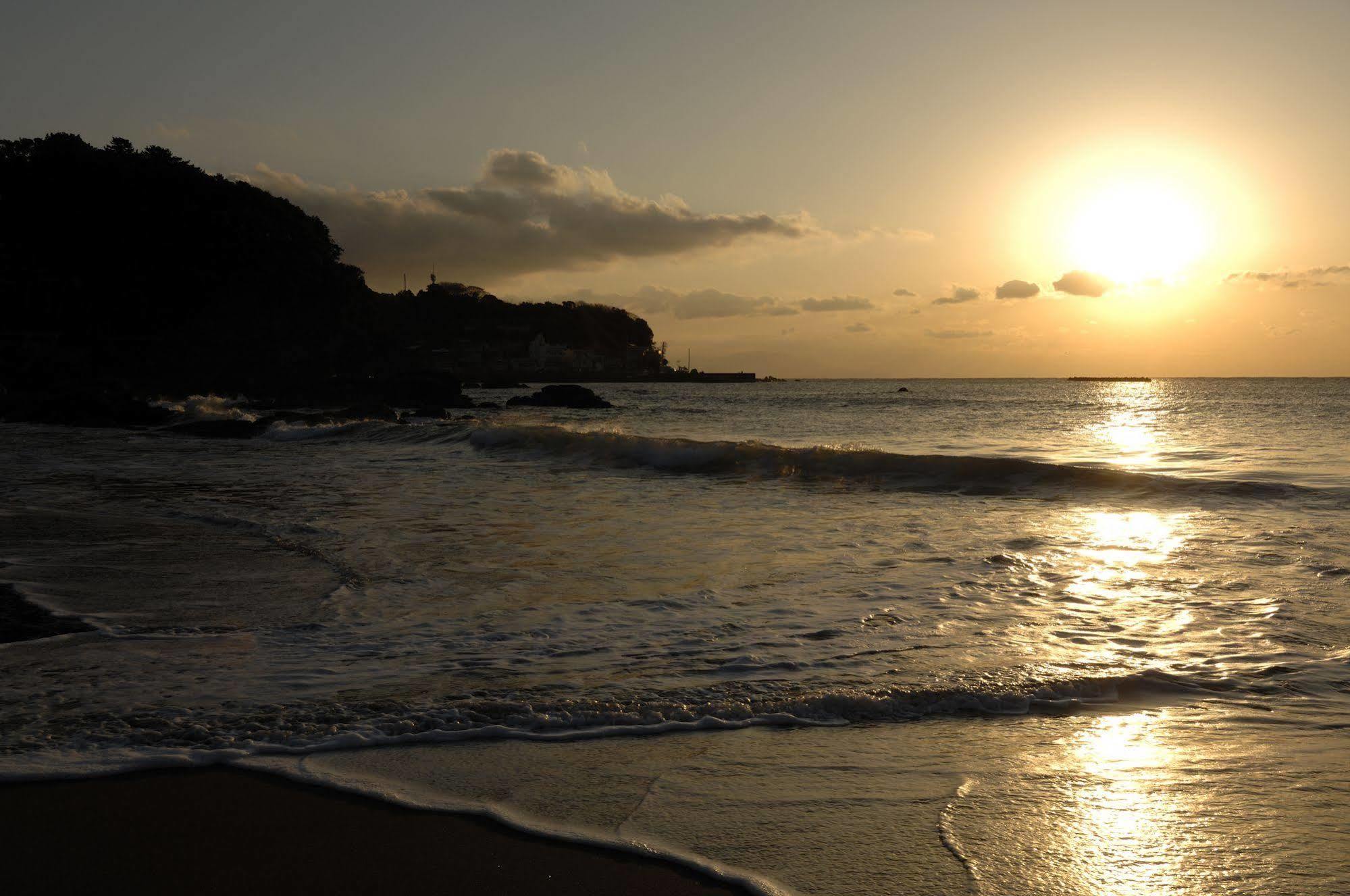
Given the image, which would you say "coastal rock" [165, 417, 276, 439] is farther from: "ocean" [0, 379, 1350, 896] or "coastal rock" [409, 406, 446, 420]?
"ocean" [0, 379, 1350, 896]

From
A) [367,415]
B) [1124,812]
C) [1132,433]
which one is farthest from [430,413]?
[1124,812]

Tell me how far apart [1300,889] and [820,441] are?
24.1 metres

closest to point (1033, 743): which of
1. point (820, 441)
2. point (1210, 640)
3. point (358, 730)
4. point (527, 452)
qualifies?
point (1210, 640)

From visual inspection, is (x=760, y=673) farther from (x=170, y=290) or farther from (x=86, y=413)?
(x=170, y=290)

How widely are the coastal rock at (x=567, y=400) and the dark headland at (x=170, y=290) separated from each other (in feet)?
18.1

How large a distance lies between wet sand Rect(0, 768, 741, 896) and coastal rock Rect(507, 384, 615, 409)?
178 ft

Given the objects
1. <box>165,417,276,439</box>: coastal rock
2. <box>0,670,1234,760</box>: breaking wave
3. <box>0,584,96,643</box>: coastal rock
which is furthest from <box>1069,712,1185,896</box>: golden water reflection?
<box>165,417,276,439</box>: coastal rock

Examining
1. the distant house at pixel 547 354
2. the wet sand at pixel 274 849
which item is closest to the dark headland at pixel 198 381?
the wet sand at pixel 274 849

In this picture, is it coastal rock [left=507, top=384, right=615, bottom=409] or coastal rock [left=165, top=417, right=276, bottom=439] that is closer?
coastal rock [left=165, top=417, right=276, bottom=439]

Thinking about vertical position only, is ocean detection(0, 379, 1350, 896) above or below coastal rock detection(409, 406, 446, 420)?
below

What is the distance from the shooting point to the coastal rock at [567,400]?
57875 millimetres

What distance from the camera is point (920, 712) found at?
4191mm

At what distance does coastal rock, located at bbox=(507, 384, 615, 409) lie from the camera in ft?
190

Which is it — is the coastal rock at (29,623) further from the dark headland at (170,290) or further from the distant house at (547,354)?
the distant house at (547,354)
